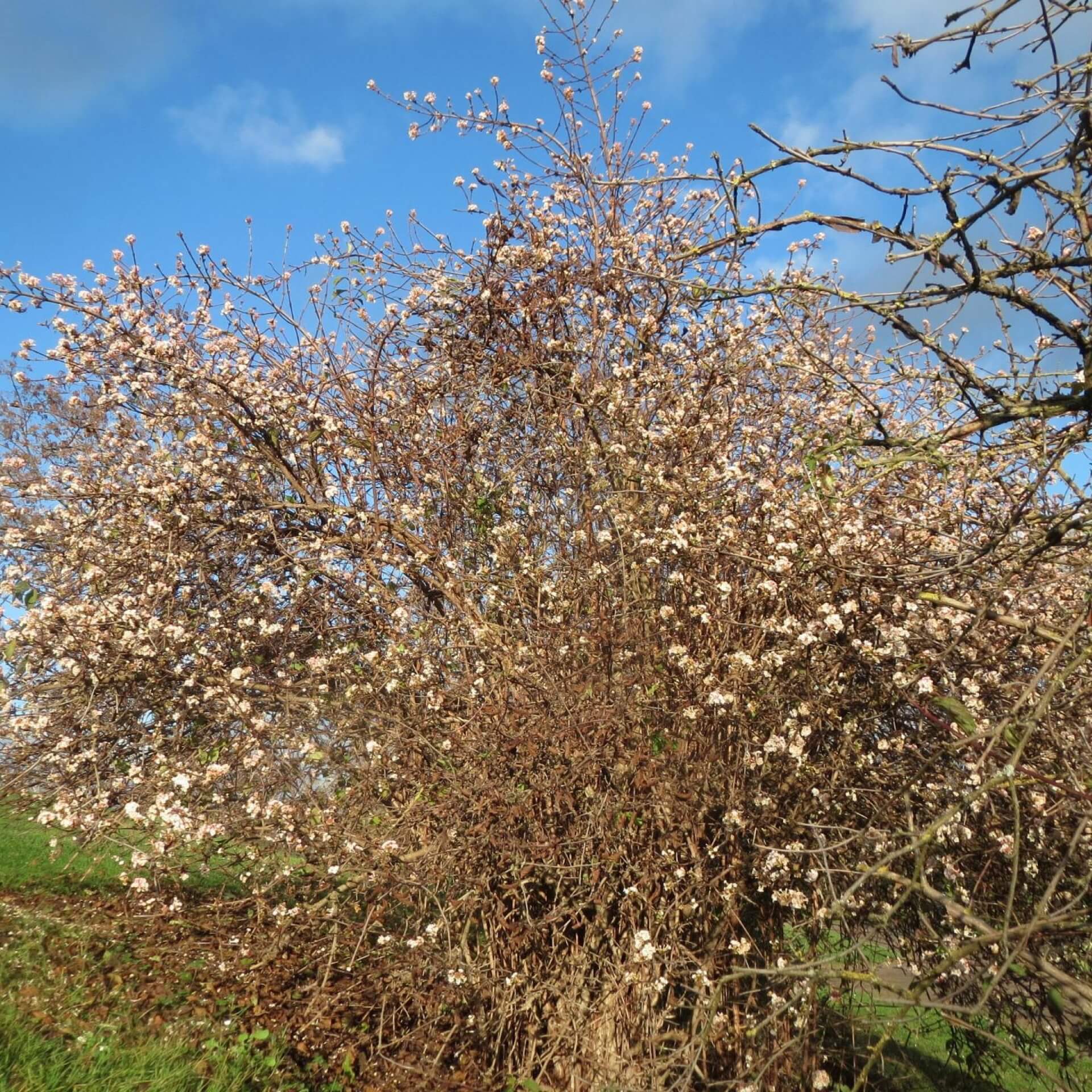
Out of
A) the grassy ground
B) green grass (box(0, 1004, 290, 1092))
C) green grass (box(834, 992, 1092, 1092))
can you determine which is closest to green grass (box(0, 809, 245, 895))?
the grassy ground

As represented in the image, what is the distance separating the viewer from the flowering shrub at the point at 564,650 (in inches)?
153

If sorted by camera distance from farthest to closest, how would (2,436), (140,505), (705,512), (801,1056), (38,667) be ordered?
(2,436)
(140,505)
(38,667)
(705,512)
(801,1056)

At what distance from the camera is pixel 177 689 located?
5359mm

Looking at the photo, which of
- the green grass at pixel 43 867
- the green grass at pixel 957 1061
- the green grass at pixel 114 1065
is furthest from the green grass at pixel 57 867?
the green grass at pixel 957 1061

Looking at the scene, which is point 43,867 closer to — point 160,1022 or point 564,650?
point 160,1022

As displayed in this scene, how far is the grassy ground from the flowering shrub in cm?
38

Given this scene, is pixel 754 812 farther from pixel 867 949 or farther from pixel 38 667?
pixel 38 667

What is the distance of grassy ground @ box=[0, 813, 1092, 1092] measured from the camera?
3906 millimetres

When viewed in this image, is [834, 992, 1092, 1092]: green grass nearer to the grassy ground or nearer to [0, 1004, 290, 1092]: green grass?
the grassy ground

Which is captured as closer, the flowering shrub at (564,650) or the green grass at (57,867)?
the flowering shrub at (564,650)

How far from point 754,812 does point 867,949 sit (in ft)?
2.47

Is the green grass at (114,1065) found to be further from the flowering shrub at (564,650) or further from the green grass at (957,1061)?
the green grass at (957,1061)

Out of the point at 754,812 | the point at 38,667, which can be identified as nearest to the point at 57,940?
the point at 38,667

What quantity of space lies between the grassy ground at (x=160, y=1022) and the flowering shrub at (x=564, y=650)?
38 centimetres
